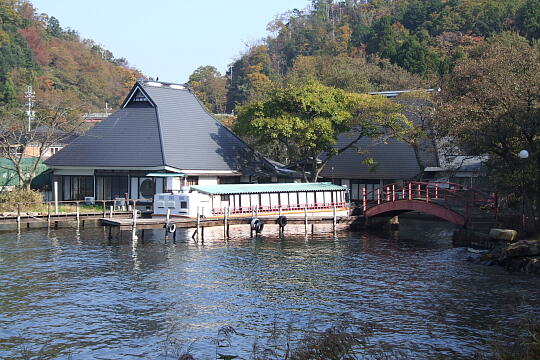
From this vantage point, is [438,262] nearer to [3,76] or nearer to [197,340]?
[197,340]

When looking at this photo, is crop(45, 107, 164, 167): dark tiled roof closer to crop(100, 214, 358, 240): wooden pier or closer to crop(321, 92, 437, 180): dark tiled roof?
crop(100, 214, 358, 240): wooden pier

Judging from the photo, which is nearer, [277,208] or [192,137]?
[277,208]

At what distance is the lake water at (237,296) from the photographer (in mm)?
25531

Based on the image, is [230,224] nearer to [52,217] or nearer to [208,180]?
[208,180]

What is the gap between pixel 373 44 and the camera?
127062 millimetres

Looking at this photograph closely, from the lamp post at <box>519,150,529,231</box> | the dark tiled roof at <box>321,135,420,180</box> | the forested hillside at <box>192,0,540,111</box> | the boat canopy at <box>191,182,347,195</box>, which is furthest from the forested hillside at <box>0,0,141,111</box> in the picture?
the lamp post at <box>519,150,529,231</box>

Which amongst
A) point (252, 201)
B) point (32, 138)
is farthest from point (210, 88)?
point (252, 201)

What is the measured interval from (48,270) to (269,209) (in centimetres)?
2235

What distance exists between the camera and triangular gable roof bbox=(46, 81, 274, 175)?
62.1 metres

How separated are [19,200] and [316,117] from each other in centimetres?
2661

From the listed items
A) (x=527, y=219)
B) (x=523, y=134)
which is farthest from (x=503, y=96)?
(x=527, y=219)

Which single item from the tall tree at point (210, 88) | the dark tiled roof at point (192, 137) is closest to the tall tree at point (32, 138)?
the dark tiled roof at point (192, 137)

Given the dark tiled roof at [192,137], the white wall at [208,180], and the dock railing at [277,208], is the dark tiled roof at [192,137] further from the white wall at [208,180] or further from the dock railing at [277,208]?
the dock railing at [277,208]

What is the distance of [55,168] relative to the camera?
63719mm
